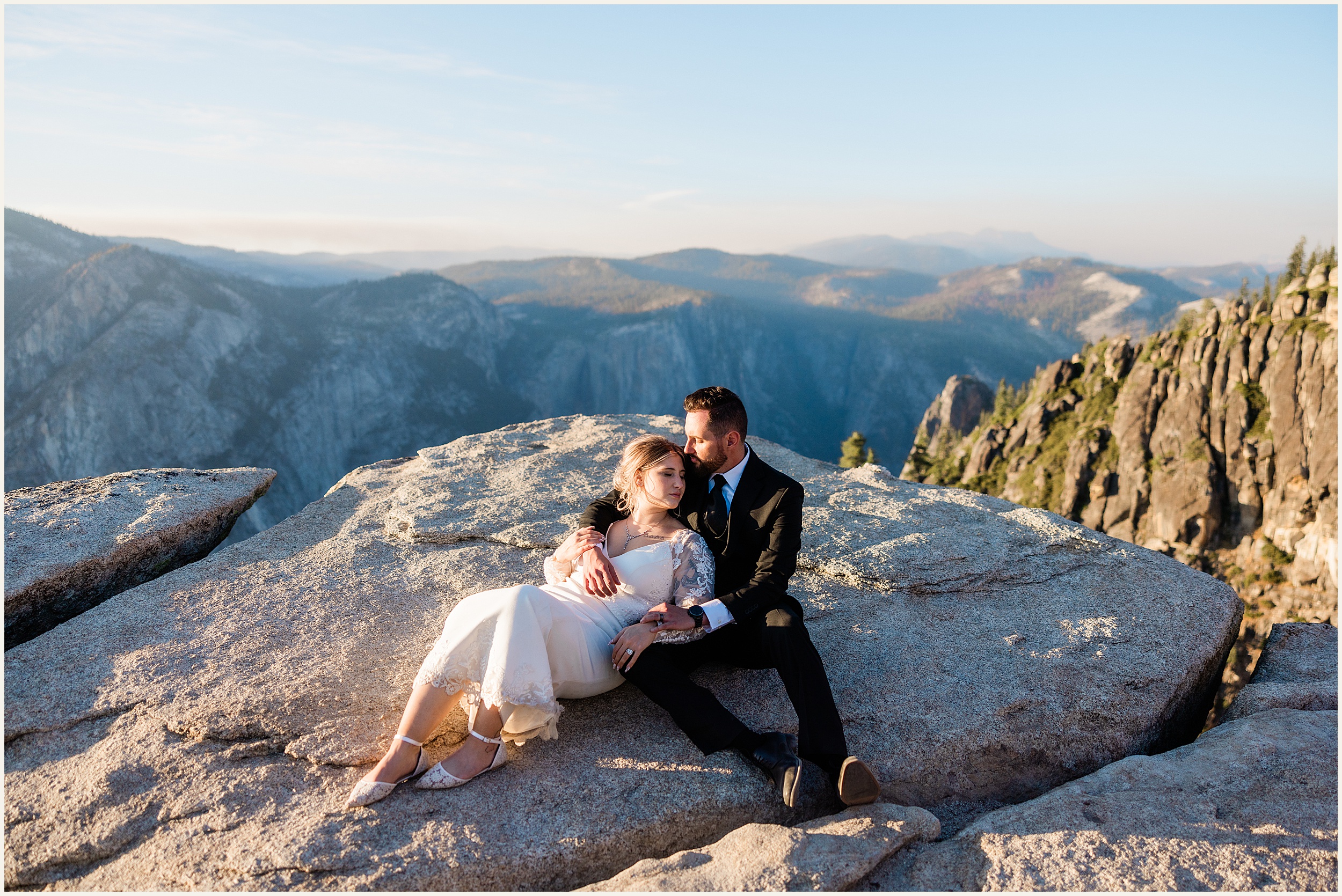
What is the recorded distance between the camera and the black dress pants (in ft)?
16.8

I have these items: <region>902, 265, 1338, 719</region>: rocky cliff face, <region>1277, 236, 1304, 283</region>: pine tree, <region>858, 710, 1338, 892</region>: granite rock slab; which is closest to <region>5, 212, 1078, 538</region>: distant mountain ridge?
<region>902, 265, 1338, 719</region>: rocky cliff face

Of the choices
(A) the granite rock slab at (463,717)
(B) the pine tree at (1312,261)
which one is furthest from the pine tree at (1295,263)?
(A) the granite rock slab at (463,717)

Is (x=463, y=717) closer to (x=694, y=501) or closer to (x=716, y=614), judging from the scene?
(x=716, y=614)

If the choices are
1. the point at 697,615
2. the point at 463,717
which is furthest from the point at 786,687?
the point at 463,717

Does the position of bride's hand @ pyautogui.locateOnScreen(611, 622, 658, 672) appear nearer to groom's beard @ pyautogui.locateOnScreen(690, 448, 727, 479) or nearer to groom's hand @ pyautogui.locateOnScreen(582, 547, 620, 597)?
groom's hand @ pyautogui.locateOnScreen(582, 547, 620, 597)

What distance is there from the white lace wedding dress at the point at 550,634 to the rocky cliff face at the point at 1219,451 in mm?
71241

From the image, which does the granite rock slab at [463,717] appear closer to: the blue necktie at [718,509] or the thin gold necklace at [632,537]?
the thin gold necklace at [632,537]

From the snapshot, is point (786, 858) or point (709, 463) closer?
point (786, 858)

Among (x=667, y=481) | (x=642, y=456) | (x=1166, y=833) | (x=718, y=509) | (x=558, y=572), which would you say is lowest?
(x=1166, y=833)

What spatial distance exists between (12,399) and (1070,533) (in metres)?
163

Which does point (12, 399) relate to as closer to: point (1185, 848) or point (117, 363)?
point (117, 363)

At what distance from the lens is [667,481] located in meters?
5.81

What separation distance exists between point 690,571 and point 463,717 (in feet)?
7.09

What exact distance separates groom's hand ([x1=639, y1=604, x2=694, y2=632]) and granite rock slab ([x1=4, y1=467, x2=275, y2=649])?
6.47 meters
